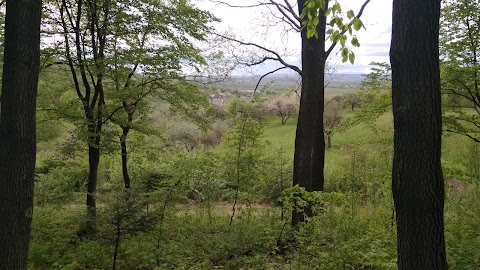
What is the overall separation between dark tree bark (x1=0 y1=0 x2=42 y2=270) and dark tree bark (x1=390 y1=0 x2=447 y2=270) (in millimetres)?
3434

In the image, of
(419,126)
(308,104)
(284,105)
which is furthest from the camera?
(284,105)

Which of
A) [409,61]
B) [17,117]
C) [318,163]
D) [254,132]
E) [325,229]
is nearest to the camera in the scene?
[409,61]

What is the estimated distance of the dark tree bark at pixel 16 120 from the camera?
11.5 feet

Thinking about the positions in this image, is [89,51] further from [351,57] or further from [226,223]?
[351,57]

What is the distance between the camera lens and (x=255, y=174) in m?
9.33

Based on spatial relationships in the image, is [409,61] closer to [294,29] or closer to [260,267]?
[260,267]

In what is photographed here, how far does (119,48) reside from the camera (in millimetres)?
8492

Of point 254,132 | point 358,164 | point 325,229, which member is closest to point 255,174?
point 254,132

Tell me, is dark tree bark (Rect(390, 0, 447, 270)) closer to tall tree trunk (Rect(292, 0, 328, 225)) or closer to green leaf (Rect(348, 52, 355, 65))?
green leaf (Rect(348, 52, 355, 65))

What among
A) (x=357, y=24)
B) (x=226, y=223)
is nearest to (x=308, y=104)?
(x=357, y=24)

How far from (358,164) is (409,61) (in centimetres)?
993

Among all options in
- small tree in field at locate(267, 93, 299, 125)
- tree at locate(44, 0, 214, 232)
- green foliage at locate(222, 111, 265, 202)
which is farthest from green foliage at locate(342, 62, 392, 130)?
small tree in field at locate(267, 93, 299, 125)

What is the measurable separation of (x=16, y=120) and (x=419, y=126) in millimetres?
3675

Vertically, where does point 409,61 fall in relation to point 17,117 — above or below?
above
